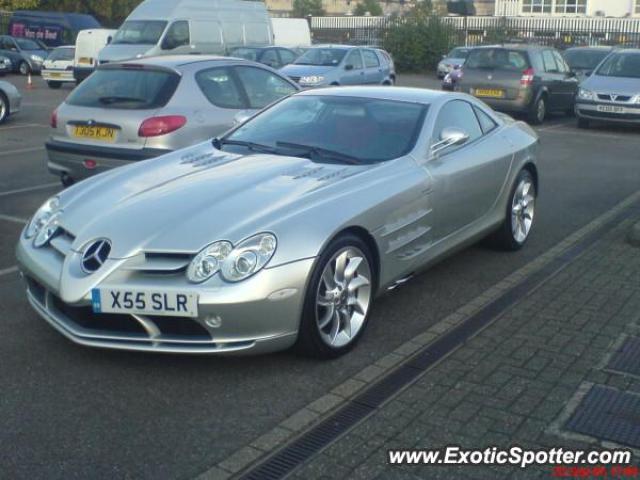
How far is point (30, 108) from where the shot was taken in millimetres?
20203

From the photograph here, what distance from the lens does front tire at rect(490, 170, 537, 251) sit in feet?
23.9

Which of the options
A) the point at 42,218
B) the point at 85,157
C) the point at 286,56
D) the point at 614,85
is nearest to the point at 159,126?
the point at 85,157

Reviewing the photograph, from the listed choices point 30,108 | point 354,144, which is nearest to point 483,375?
point 354,144

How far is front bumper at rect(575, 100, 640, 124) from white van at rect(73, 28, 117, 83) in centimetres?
1429

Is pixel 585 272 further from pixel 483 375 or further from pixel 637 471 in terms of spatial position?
pixel 637 471

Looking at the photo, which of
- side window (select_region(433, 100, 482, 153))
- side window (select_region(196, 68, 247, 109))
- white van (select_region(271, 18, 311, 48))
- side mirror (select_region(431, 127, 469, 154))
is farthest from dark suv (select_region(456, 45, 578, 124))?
white van (select_region(271, 18, 311, 48))

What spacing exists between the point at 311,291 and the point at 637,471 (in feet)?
5.97

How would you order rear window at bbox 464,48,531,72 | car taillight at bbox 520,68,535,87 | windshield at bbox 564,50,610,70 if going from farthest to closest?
windshield at bbox 564,50,610,70
rear window at bbox 464,48,531,72
car taillight at bbox 520,68,535,87

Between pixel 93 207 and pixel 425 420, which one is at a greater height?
pixel 93 207

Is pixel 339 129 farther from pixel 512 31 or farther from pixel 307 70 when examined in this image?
pixel 512 31

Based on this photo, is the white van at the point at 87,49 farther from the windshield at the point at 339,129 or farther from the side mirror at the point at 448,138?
the side mirror at the point at 448,138

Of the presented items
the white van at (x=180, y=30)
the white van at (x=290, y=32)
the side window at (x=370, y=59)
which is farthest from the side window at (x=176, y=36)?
the white van at (x=290, y=32)

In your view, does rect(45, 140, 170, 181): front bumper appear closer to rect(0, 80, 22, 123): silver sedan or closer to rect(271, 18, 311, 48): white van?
rect(0, 80, 22, 123): silver sedan

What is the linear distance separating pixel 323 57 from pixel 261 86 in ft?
38.8
